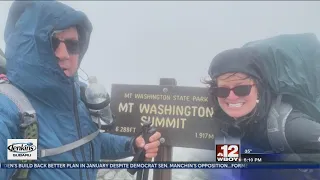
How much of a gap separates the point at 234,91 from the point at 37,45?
1133mm

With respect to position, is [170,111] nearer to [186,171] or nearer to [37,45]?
[186,171]

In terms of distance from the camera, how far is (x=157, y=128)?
204 cm

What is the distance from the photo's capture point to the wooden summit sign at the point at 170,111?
6.64 feet

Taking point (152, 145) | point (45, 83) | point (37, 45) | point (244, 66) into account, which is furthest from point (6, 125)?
point (244, 66)

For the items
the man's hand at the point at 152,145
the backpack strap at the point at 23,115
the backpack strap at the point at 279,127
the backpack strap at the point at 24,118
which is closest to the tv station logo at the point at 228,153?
the backpack strap at the point at 279,127

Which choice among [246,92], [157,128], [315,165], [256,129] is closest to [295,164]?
[315,165]

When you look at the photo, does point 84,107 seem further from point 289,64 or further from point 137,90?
point 289,64

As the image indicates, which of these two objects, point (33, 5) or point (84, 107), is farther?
point (84, 107)

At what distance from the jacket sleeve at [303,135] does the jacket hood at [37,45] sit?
132 centimetres

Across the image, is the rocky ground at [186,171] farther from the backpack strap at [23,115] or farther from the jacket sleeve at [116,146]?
the backpack strap at [23,115]

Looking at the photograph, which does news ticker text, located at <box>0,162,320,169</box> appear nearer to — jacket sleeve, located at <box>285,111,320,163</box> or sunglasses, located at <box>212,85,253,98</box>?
jacket sleeve, located at <box>285,111,320,163</box>

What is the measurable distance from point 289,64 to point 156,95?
80 cm

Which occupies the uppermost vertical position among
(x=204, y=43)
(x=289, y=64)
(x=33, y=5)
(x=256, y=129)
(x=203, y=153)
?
(x=33, y=5)

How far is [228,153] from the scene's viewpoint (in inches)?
79.4
